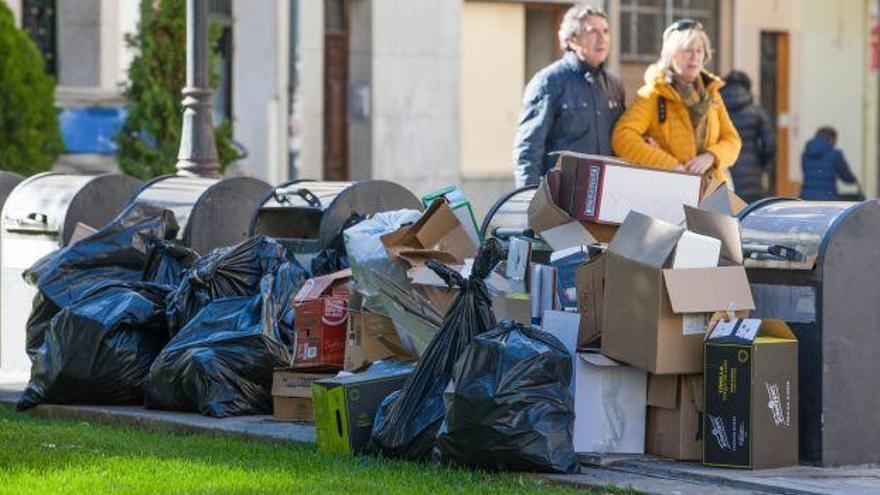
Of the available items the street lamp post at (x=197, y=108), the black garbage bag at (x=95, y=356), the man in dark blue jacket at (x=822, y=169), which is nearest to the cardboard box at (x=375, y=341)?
the black garbage bag at (x=95, y=356)

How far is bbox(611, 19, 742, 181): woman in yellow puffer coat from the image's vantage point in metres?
9.94

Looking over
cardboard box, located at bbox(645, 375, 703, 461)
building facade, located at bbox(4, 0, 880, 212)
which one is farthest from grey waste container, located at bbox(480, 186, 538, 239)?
building facade, located at bbox(4, 0, 880, 212)

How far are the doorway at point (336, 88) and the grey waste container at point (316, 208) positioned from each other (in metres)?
12.4

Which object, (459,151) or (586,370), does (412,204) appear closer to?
(586,370)

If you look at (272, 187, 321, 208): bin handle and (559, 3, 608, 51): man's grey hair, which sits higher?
(559, 3, 608, 51): man's grey hair

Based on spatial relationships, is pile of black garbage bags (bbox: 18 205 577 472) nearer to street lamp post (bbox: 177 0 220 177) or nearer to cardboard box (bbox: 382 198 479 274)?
cardboard box (bbox: 382 198 479 274)

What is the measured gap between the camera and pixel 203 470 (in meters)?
7.28

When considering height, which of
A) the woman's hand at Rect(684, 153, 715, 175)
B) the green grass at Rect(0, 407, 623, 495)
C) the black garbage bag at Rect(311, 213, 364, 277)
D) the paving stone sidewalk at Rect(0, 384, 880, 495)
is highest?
the woman's hand at Rect(684, 153, 715, 175)

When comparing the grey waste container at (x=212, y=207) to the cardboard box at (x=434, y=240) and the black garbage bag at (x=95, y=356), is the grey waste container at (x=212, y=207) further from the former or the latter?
the cardboard box at (x=434, y=240)

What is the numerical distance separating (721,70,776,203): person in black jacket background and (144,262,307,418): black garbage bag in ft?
29.3

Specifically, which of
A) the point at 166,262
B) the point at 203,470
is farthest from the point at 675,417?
the point at 166,262

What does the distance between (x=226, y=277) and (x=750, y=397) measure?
2826mm

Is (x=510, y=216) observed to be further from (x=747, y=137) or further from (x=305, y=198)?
(x=747, y=137)

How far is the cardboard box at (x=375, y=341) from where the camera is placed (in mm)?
8617
